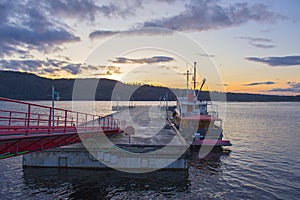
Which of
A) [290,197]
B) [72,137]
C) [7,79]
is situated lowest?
[290,197]

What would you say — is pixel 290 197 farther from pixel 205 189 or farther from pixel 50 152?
pixel 50 152

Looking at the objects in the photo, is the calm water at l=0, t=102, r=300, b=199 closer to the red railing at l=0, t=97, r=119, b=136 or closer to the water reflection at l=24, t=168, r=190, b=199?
the water reflection at l=24, t=168, r=190, b=199

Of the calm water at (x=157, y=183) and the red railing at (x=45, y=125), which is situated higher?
the red railing at (x=45, y=125)

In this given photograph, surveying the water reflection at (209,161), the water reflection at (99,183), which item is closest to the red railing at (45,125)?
the water reflection at (99,183)

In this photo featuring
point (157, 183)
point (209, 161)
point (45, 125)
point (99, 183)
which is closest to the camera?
point (99, 183)

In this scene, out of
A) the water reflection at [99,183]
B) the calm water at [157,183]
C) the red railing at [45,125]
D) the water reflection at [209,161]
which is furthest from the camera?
the water reflection at [209,161]

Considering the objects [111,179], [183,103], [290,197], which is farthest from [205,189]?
[183,103]

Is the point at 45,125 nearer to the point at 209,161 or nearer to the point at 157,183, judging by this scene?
the point at 157,183

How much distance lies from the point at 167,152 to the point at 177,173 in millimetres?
1896

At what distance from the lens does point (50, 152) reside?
20.6 metres

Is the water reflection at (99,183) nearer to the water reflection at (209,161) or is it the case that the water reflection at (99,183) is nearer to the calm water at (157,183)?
the calm water at (157,183)

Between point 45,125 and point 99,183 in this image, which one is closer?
point 99,183

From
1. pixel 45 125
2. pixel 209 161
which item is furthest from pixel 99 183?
pixel 45 125

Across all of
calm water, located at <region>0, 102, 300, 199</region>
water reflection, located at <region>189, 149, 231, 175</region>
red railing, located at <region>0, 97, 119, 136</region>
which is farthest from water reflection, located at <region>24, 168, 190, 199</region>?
water reflection, located at <region>189, 149, 231, 175</region>
